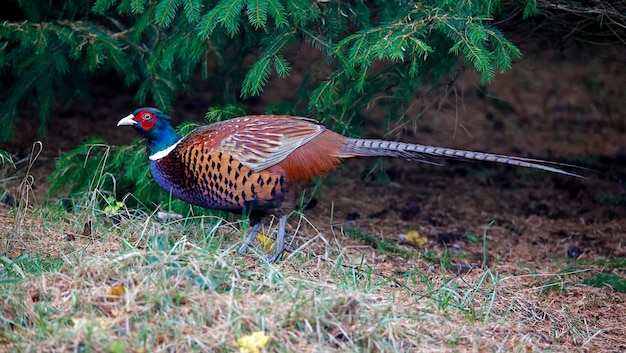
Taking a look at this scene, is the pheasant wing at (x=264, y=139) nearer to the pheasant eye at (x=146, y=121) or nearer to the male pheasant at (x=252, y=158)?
the male pheasant at (x=252, y=158)

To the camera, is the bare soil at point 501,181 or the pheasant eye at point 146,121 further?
the bare soil at point 501,181

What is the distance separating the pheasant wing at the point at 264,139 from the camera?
14.6 ft

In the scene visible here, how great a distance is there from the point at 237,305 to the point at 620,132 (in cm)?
624

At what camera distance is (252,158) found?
445 cm

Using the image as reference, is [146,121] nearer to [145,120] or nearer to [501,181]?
[145,120]

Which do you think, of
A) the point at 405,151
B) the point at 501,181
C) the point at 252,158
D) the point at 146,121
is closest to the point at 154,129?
the point at 146,121

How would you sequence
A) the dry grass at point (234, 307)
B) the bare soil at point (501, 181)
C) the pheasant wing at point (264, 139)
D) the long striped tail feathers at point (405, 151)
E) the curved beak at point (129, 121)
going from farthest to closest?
the bare soil at point (501, 181)
the curved beak at point (129, 121)
the pheasant wing at point (264, 139)
the long striped tail feathers at point (405, 151)
the dry grass at point (234, 307)

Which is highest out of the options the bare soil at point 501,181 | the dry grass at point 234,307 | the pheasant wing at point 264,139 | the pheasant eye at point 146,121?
the pheasant eye at point 146,121

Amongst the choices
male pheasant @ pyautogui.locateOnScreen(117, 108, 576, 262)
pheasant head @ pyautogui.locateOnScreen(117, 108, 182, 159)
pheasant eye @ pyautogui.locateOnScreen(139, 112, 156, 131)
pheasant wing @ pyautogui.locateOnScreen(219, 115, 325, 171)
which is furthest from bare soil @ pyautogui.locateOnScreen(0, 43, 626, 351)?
pheasant eye @ pyautogui.locateOnScreen(139, 112, 156, 131)

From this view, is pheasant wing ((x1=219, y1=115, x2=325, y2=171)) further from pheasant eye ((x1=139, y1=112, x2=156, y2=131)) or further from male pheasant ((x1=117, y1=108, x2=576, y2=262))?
pheasant eye ((x1=139, y1=112, x2=156, y2=131))

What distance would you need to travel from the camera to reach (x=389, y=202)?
663cm

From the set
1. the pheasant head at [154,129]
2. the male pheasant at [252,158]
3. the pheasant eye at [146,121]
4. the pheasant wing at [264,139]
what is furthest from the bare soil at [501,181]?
the pheasant eye at [146,121]

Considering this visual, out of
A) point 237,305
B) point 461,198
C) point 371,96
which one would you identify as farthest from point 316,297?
point 461,198

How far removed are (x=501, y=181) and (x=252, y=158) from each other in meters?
3.40
